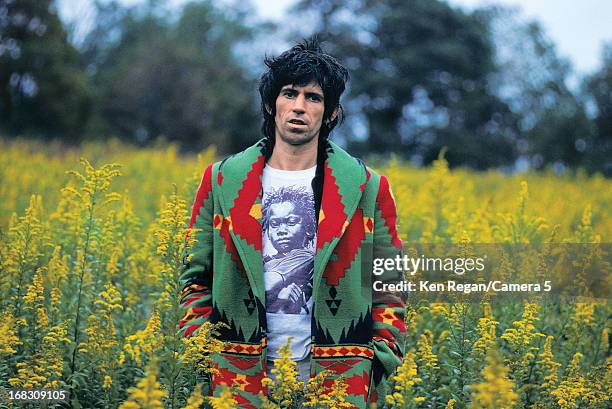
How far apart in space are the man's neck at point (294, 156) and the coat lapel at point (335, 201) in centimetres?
8

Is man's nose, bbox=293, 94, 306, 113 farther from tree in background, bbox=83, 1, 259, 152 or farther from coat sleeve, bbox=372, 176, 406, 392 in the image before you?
tree in background, bbox=83, 1, 259, 152

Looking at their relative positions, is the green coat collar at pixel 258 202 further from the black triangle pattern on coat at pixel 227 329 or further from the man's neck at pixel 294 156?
the black triangle pattern on coat at pixel 227 329

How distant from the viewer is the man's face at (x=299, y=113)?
299cm

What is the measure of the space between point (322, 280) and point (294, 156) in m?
0.56

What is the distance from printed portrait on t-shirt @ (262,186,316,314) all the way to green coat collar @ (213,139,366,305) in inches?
2.8

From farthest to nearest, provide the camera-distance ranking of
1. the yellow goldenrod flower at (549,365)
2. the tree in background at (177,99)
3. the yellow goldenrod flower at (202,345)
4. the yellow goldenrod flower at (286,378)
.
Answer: the tree in background at (177,99) < the yellow goldenrod flower at (549,365) < the yellow goldenrod flower at (202,345) < the yellow goldenrod flower at (286,378)

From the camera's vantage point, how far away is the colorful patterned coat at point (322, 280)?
2883 millimetres

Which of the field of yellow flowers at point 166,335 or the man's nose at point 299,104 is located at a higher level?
the man's nose at point 299,104

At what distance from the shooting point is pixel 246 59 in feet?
147

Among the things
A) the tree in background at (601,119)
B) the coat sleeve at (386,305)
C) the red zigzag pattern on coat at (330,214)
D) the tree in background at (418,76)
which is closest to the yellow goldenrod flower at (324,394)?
the coat sleeve at (386,305)

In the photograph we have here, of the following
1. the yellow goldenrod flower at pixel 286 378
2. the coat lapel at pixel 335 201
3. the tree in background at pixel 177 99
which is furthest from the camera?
the tree in background at pixel 177 99

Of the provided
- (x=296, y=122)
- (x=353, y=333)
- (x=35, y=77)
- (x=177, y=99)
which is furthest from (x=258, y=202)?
(x=177, y=99)

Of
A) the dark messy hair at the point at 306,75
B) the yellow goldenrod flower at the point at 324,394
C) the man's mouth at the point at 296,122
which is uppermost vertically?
the dark messy hair at the point at 306,75

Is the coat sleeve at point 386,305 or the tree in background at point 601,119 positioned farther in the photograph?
the tree in background at point 601,119
